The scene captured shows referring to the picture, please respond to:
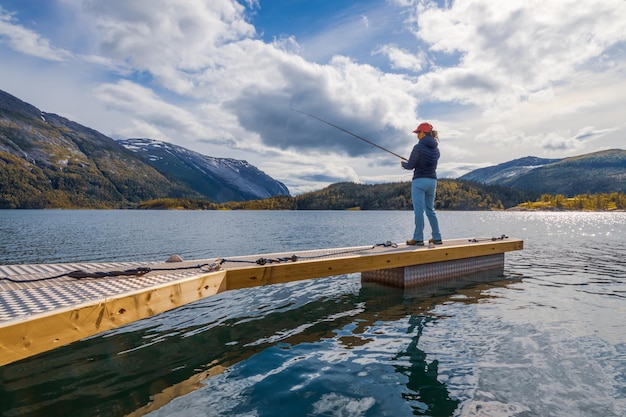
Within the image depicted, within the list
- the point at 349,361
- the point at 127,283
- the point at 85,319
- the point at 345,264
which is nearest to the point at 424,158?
the point at 345,264

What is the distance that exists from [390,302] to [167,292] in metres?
6.51

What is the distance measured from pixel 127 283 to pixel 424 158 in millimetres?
9405

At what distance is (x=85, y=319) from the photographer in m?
4.54

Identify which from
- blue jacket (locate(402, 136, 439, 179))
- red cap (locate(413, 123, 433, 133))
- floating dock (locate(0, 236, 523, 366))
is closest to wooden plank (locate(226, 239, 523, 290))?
floating dock (locate(0, 236, 523, 366))

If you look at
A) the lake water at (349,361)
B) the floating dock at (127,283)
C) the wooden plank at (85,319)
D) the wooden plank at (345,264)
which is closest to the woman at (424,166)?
the wooden plank at (345,264)

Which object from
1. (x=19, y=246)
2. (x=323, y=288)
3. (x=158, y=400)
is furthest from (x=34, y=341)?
(x=19, y=246)

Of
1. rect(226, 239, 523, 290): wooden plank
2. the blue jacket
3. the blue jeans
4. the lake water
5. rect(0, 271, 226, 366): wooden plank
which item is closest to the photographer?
rect(0, 271, 226, 366): wooden plank

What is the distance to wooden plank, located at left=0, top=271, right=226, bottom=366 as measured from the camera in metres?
3.77

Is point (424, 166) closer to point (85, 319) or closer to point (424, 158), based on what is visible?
point (424, 158)

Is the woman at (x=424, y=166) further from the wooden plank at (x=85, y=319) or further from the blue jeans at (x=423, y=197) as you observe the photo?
the wooden plank at (x=85, y=319)

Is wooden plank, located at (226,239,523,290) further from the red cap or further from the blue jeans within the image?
the red cap

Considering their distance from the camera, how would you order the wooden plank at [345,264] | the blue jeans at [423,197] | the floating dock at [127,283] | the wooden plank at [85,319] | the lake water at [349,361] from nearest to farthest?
the wooden plank at [85,319] → the floating dock at [127,283] → the lake water at [349,361] → the wooden plank at [345,264] → the blue jeans at [423,197]

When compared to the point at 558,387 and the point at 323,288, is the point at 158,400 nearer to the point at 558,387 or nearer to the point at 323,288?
the point at 558,387

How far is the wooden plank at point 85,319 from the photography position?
12.4 feet
